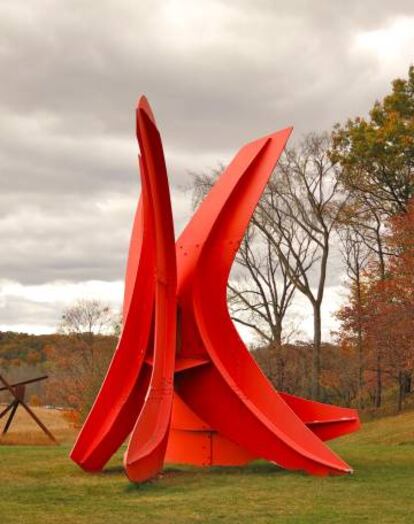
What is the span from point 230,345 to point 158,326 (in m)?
1.36

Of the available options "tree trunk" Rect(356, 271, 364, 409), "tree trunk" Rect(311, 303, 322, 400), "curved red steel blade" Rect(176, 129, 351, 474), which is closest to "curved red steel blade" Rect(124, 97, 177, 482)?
"curved red steel blade" Rect(176, 129, 351, 474)

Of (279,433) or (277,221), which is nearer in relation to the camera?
(279,433)

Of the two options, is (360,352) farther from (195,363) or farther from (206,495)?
(206,495)

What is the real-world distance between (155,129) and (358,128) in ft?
63.0

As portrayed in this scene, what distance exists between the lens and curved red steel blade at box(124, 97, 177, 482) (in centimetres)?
862

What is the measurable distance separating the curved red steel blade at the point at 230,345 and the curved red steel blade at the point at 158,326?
737 mm

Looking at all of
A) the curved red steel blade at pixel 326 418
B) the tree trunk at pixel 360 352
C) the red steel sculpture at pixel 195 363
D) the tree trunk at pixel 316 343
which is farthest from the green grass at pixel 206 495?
the tree trunk at pixel 316 343

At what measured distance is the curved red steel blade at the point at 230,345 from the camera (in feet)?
32.4

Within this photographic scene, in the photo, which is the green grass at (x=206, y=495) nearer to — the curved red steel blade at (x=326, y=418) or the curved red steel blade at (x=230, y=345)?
the curved red steel blade at (x=230, y=345)

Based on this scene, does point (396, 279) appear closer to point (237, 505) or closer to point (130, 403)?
point (130, 403)

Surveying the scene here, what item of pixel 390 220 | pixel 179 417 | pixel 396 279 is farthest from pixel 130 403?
pixel 390 220

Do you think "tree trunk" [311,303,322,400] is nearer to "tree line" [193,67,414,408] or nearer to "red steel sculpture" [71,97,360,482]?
"tree line" [193,67,414,408]

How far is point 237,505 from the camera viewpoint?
7.92 m

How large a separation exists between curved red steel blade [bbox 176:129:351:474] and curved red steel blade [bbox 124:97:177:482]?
0.74 metres
